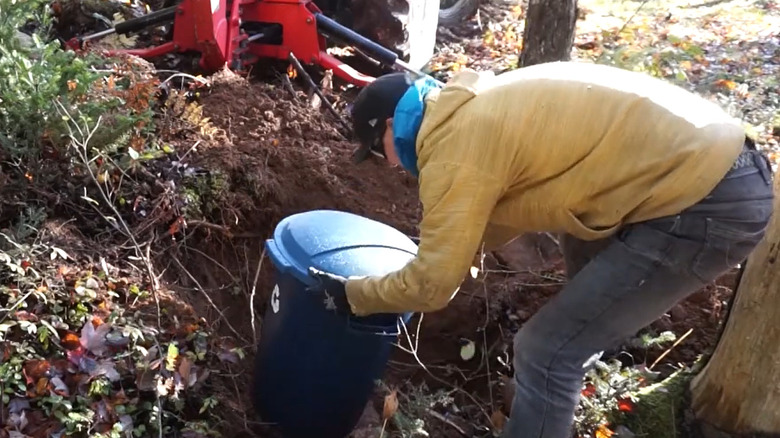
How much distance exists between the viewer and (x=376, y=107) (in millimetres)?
2387

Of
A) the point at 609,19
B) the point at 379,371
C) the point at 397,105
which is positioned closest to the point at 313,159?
the point at 379,371

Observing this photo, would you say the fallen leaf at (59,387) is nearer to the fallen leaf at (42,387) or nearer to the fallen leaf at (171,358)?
the fallen leaf at (42,387)

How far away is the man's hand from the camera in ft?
8.77

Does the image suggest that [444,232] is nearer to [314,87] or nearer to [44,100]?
[44,100]

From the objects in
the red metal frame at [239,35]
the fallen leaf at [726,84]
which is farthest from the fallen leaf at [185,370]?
the fallen leaf at [726,84]

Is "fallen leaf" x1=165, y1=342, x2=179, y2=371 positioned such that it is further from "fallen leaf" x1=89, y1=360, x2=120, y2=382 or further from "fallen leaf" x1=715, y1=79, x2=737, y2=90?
"fallen leaf" x1=715, y1=79, x2=737, y2=90

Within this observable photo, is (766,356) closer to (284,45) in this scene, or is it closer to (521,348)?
(521,348)

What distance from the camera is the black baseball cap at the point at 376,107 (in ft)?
7.82

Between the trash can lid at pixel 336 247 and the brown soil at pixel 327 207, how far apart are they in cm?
61

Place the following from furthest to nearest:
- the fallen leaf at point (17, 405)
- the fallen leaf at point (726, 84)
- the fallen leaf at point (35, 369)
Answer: the fallen leaf at point (726, 84)
the fallen leaf at point (35, 369)
the fallen leaf at point (17, 405)

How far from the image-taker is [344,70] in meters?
5.14

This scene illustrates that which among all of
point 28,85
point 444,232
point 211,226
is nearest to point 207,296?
point 211,226

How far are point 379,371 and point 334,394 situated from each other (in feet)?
0.64

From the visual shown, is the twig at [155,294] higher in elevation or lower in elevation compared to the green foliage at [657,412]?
higher
